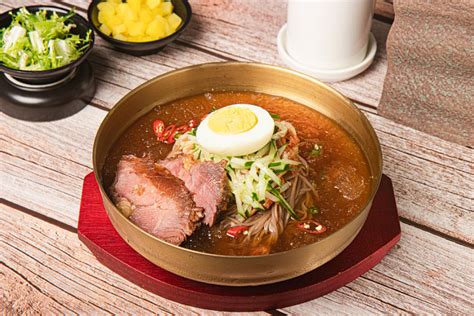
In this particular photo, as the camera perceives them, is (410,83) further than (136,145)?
Yes

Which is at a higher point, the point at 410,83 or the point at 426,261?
the point at 410,83

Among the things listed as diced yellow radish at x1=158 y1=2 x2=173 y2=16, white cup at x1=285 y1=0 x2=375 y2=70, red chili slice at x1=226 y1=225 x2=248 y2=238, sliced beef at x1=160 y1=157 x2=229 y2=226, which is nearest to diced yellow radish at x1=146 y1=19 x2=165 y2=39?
diced yellow radish at x1=158 y1=2 x2=173 y2=16

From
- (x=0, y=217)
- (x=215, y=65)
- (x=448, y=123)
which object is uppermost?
(x=215, y=65)

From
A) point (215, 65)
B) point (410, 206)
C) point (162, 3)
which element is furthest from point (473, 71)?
point (162, 3)

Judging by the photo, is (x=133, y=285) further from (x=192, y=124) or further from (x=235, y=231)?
(x=192, y=124)


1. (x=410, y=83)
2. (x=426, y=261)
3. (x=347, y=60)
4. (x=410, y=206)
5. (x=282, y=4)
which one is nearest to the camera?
(x=426, y=261)

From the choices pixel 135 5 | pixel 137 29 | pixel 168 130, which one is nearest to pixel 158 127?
pixel 168 130

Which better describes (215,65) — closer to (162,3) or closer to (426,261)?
(162,3)
